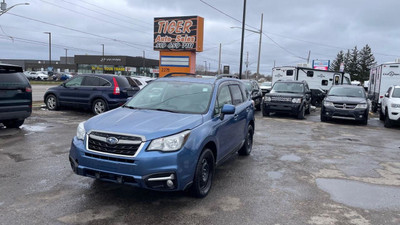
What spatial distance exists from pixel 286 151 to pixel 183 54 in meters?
12.9

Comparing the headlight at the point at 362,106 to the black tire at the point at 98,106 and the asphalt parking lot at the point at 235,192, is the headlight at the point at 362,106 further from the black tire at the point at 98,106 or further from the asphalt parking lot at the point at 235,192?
the black tire at the point at 98,106

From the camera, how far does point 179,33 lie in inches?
765

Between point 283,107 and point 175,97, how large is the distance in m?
9.85

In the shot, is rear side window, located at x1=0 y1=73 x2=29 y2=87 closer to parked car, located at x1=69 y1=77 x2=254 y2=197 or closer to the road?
parked car, located at x1=69 y1=77 x2=254 y2=197

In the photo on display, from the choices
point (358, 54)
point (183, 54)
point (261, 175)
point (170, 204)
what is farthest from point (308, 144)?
point (358, 54)

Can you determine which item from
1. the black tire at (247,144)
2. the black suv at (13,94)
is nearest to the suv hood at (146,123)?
the black tire at (247,144)

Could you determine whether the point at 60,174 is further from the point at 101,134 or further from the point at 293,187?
the point at 293,187

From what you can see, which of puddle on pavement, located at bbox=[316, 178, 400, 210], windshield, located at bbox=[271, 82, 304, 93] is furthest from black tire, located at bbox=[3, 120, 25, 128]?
windshield, located at bbox=[271, 82, 304, 93]

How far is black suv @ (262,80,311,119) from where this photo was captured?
1427 centimetres

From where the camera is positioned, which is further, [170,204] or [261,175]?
[261,175]

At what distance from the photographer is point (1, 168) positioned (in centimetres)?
579

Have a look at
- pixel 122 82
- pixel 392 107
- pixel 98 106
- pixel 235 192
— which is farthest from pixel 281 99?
pixel 235 192

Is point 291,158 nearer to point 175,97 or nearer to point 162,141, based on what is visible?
point 175,97

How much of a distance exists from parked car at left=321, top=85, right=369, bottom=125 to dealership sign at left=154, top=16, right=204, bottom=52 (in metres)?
8.43
